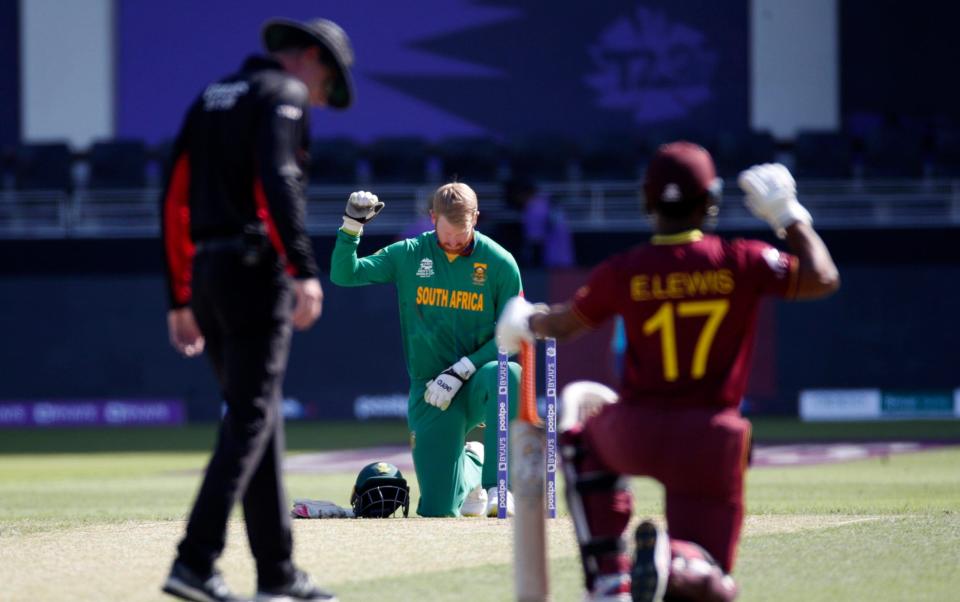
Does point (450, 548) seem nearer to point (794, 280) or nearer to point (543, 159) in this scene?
point (794, 280)

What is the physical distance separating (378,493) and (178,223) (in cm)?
350

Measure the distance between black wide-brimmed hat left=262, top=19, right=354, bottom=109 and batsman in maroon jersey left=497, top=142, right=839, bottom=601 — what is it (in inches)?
44.0

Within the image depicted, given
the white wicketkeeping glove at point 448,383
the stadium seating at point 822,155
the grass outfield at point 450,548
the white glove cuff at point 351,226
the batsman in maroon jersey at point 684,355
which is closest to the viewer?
the batsman in maroon jersey at point 684,355

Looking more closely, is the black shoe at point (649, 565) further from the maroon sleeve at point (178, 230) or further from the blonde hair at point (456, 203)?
the blonde hair at point (456, 203)

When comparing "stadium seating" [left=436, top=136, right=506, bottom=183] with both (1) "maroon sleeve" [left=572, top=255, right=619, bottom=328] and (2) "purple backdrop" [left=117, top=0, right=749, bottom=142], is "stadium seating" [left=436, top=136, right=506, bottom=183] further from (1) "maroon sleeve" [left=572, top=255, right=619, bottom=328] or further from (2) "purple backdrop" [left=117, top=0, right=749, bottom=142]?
(1) "maroon sleeve" [left=572, top=255, right=619, bottom=328]

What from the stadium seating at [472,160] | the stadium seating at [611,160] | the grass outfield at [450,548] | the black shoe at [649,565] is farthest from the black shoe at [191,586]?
the stadium seating at [611,160]

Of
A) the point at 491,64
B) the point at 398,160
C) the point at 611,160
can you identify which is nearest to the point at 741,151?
the point at 611,160

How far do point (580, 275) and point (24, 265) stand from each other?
7471mm

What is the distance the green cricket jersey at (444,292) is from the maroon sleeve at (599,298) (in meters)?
3.80

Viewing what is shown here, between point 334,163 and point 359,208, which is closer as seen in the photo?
point 359,208

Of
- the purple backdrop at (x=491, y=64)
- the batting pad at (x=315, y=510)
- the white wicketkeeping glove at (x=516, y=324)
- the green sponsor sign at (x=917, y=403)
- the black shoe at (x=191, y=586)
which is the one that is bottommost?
the green sponsor sign at (x=917, y=403)

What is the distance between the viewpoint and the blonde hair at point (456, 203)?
330 inches

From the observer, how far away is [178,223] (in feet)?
17.3

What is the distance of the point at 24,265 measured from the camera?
67.8 feet
